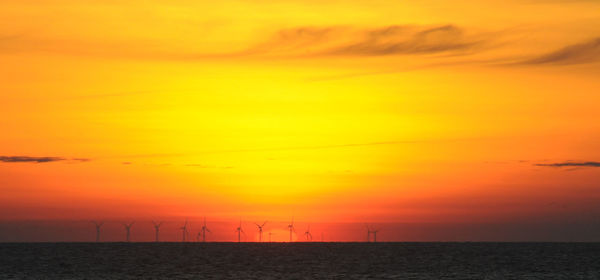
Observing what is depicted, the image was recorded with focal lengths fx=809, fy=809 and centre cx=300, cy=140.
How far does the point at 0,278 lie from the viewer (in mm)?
169875

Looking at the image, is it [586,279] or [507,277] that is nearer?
[586,279]

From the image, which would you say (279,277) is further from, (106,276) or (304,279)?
(106,276)

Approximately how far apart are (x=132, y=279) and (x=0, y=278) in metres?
27.8

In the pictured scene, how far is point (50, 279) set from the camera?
16988 centimetres

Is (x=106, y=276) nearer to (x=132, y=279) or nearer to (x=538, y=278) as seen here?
(x=132, y=279)

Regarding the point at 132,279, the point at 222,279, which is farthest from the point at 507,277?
the point at 132,279

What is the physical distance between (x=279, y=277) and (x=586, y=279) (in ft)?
210

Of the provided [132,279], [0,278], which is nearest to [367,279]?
[132,279]

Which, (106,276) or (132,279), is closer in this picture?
(132,279)

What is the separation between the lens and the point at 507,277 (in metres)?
180

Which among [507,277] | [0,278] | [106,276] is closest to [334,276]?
[507,277]

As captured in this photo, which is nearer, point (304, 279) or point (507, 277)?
point (304, 279)

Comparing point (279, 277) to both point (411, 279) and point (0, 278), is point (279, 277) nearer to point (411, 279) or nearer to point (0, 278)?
point (411, 279)

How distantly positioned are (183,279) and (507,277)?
71697 mm
